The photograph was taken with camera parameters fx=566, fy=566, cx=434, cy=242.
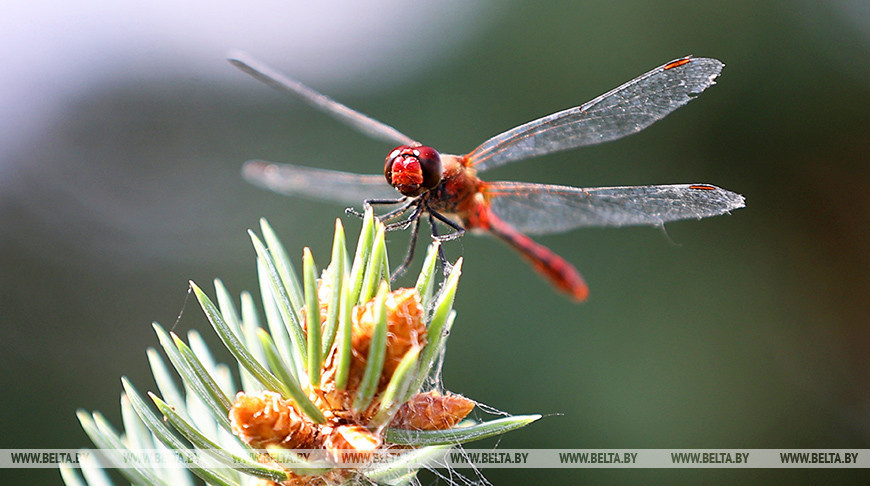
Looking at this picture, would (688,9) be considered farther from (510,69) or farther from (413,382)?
(413,382)

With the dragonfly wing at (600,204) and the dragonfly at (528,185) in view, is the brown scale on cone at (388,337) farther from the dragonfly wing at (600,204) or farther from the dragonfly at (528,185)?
the dragonfly wing at (600,204)

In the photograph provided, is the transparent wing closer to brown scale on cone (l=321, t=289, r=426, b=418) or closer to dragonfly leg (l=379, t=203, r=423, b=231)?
dragonfly leg (l=379, t=203, r=423, b=231)

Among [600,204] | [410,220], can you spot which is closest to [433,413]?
[410,220]

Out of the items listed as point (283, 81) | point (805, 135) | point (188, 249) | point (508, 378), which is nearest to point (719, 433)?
point (508, 378)

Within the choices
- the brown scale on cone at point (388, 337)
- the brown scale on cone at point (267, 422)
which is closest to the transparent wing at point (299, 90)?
the brown scale on cone at point (388, 337)

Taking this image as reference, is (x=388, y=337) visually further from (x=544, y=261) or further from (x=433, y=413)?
(x=544, y=261)

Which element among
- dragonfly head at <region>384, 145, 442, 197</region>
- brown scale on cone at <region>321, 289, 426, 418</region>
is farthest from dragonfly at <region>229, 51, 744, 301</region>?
brown scale on cone at <region>321, 289, 426, 418</region>
